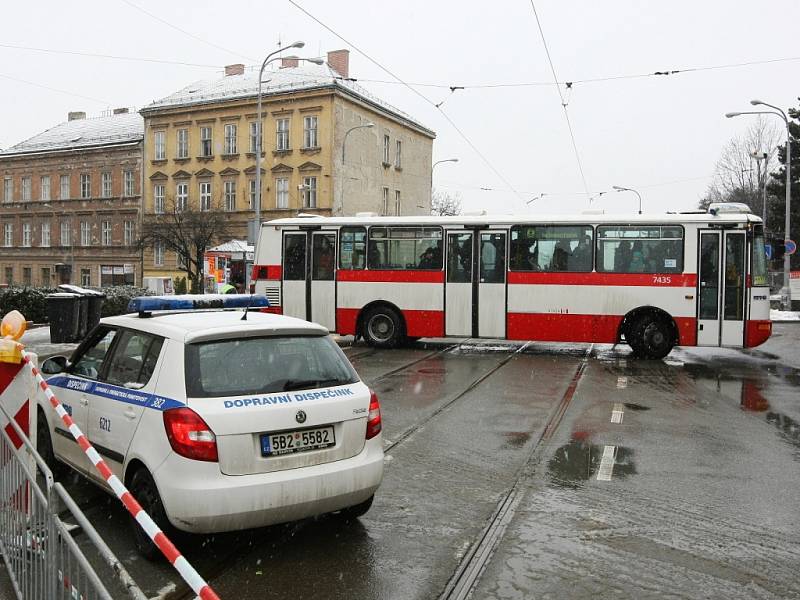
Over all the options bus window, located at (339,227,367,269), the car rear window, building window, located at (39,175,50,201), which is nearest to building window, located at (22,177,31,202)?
building window, located at (39,175,50,201)

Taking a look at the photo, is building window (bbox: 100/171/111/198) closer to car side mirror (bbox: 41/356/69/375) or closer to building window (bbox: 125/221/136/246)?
building window (bbox: 125/221/136/246)

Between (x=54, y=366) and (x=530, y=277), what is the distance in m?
12.2

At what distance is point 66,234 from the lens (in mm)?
60156

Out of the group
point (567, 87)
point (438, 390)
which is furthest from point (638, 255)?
point (567, 87)

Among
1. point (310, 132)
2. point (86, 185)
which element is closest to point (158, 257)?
point (86, 185)

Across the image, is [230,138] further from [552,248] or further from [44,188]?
[552,248]

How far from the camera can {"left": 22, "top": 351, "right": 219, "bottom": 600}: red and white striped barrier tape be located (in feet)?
9.20

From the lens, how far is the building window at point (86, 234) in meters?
58.9

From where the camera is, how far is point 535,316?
1703 cm

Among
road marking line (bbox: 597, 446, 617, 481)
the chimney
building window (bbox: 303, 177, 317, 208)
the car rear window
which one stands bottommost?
road marking line (bbox: 597, 446, 617, 481)

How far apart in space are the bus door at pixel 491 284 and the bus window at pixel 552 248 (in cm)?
30

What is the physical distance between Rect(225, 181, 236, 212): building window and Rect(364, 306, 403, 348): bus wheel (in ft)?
120

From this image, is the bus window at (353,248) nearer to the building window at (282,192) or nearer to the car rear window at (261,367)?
the car rear window at (261,367)

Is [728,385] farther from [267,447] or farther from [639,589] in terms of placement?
[267,447]
